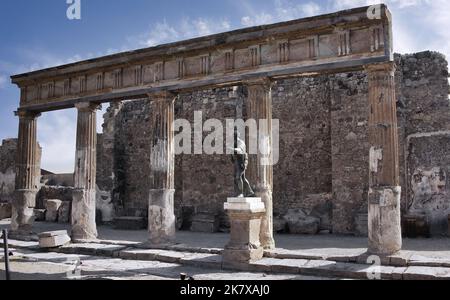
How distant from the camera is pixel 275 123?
48.7 ft

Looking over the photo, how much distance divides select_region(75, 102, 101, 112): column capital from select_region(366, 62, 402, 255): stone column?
715 cm

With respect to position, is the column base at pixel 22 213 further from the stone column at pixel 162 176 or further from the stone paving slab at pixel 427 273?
the stone paving slab at pixel 427 273

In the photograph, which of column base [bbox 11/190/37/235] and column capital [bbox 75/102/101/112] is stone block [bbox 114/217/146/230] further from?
column capital [bbox 75/102/101/112]

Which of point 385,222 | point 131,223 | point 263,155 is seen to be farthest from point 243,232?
point 131,223

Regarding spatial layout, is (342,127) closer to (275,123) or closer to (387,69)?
(275,123)

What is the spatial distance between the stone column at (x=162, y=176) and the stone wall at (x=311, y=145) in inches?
185

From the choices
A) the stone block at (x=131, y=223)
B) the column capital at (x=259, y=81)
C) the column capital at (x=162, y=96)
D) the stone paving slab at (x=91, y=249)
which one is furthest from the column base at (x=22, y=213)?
the column capital at (x=259, y=81)

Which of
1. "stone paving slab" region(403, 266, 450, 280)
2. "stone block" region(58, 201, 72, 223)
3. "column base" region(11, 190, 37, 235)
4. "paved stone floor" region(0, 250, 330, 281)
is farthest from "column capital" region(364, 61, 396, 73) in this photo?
"stone block" region(58, 201, 72, 223)

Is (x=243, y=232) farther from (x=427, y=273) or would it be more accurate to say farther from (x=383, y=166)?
(x=427, y=273)

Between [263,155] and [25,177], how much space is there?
7.48m

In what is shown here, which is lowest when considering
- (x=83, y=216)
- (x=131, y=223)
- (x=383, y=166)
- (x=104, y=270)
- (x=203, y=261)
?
(x=104, y=270)

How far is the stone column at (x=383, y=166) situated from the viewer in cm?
792

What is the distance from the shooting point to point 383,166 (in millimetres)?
8180
